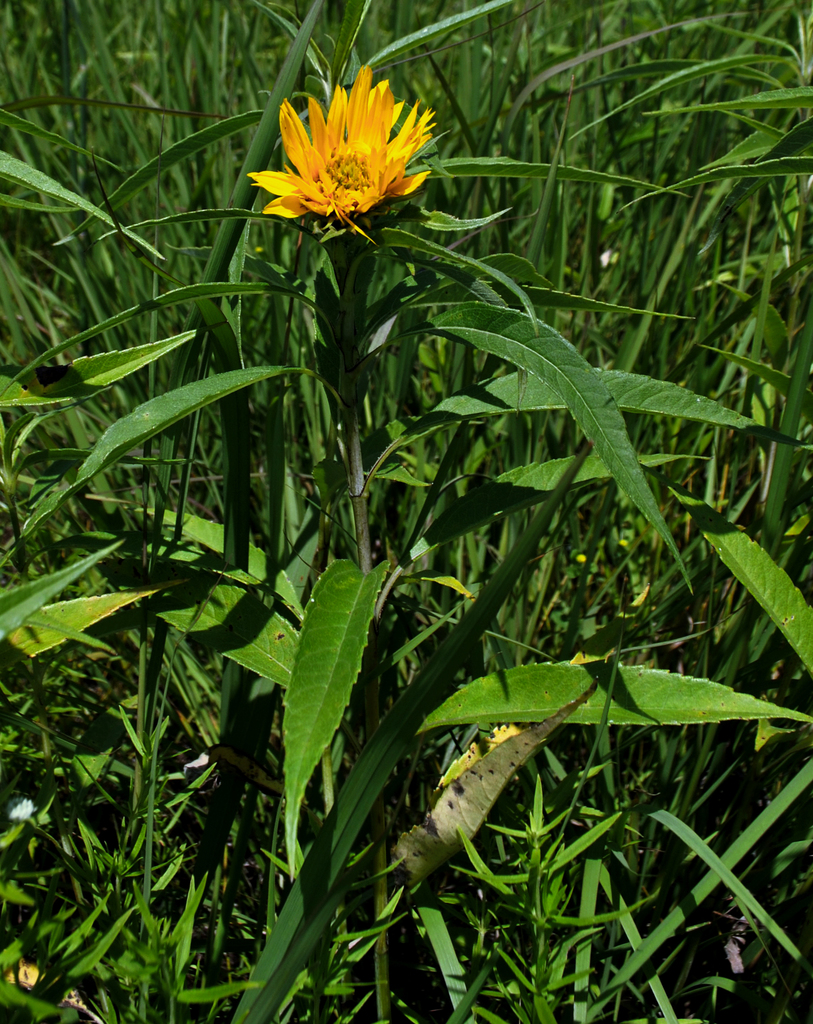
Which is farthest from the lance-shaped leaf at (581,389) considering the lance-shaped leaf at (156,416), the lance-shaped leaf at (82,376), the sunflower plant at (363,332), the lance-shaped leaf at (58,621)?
the lance-shaped leaf at (58,621)

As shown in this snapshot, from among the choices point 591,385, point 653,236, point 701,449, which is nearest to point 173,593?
point 591,385

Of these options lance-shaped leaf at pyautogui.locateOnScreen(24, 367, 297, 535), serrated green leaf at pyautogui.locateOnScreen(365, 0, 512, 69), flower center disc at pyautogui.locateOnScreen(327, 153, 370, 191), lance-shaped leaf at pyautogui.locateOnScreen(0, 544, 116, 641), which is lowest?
lance-shaped leaf at pyautogui.locateOnScreen(0, 544, 116, 641)

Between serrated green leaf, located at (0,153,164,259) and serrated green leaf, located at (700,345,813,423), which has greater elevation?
serrated green leaf, located at (0,153,164,259)

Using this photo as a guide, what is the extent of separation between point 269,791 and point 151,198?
6.04ft

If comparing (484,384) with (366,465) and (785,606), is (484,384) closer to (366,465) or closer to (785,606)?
(366,465)

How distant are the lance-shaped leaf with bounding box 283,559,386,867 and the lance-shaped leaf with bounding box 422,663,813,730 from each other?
187mm

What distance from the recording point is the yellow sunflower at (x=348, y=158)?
2.47 feet

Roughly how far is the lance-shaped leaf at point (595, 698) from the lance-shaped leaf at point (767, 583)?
0.42 feet

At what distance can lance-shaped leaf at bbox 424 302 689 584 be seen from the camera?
672 millimetres

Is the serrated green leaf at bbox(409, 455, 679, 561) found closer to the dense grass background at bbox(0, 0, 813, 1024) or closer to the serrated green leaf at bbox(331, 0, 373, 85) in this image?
the dense grass background at bbox(0, 0, 813, 1024)

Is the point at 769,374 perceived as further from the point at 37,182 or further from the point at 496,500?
the point at 37,182

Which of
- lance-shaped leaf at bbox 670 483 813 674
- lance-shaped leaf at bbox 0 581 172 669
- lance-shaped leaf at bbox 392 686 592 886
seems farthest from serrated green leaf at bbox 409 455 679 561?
lance-shaped leaf at bbox 0 581 172 669

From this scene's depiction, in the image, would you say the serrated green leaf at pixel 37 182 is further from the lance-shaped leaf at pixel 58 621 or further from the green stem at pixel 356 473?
the lance-shaped leaf at pixel 58 621

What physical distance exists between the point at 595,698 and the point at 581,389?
1.25ft
